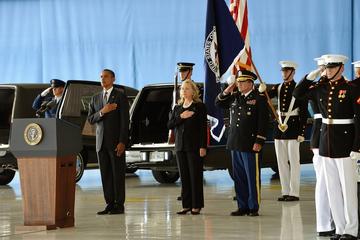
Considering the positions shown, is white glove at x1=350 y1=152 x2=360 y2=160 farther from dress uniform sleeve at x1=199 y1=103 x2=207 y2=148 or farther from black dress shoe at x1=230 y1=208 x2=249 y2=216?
dress uniform sleeve at x1=199 y1=103 x2=207 y2=148

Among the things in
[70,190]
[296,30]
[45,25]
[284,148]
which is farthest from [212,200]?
[45,25]

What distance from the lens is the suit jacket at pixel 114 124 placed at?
11.4 metres

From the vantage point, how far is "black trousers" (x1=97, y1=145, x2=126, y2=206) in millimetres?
11484

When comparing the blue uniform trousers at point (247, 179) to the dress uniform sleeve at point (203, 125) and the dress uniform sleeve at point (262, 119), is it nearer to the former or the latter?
the dress uniform sleeve at point (262, 119)

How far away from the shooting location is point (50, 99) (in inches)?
643

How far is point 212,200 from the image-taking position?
13062 millimetres

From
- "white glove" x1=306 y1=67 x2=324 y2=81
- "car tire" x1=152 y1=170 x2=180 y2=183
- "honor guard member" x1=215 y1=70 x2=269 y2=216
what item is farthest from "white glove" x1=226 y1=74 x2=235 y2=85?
"car tire" x1=152 y1=170 x2=180 y2=183

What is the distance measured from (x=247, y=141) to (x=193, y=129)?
2.30ft

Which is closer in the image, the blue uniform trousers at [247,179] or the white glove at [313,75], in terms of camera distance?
the white glove at [313,75]

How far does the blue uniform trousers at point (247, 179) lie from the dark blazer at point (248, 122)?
116mm

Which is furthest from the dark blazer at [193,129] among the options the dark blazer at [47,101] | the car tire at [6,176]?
the car tire at [6,176]

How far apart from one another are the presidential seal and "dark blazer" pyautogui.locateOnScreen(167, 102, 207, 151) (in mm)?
2033

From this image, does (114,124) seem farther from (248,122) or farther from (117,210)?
(248,122)

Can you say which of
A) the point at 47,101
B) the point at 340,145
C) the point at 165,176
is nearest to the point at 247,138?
the point at 340,145
